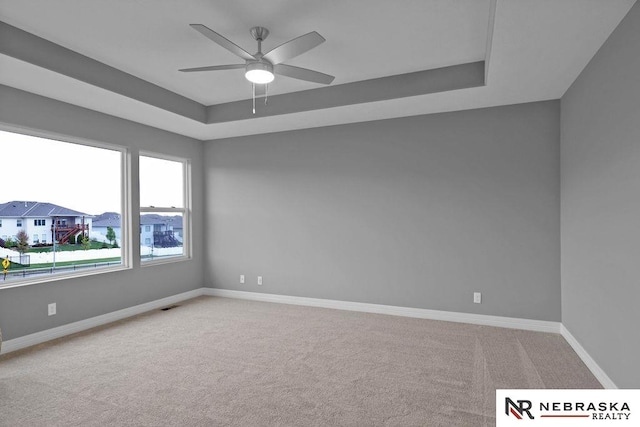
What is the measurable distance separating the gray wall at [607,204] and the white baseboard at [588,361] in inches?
2.0

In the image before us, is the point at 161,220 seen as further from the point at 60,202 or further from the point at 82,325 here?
the point at 82,325

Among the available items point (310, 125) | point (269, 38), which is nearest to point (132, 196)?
point (310, 125)

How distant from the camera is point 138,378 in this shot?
2.74 meters

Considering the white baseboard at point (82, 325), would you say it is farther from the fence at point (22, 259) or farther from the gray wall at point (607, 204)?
the gray wall at point (607, 204)

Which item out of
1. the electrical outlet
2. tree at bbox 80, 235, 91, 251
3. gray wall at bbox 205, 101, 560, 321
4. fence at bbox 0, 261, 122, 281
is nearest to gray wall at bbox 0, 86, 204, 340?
fence at bbox 0, 261, 122, 281

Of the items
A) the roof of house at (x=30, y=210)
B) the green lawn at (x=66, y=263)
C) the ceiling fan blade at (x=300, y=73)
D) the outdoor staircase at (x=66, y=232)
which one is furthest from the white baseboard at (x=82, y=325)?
the ceiling fan blade at (x=300, y=73)

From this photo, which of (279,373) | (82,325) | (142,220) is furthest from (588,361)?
(142,220)

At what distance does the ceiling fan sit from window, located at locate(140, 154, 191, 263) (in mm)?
2498

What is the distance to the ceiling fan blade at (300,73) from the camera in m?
2.83

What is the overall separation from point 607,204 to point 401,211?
7.09 feet

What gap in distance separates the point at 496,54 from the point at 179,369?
3506 mm

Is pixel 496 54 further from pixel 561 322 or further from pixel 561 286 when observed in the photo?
pixel 561 322

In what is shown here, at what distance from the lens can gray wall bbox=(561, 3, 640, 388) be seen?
214 cm

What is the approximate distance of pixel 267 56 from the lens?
2635mm
